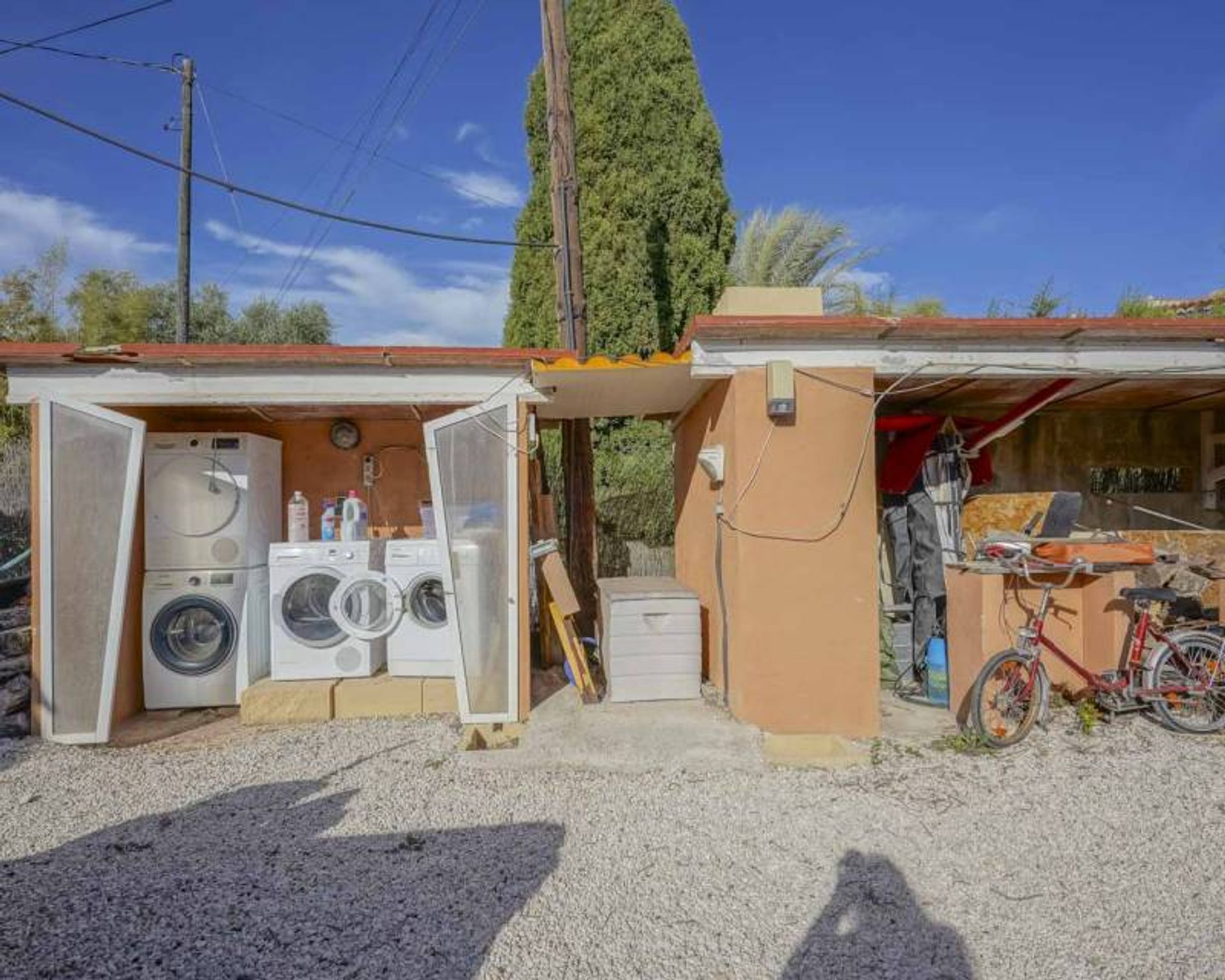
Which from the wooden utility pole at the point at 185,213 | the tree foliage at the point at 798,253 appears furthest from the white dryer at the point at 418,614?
the tree foliage at the point at 798,253

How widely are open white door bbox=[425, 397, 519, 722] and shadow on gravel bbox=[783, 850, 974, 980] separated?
2.58m

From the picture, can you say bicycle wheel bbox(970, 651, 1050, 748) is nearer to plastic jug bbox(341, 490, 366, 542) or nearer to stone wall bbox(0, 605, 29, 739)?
plastic jug bbox(341, 490, 366, 542)

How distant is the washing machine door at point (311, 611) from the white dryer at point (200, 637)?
0.95 feet

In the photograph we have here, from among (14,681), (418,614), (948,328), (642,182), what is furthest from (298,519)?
(642,182)

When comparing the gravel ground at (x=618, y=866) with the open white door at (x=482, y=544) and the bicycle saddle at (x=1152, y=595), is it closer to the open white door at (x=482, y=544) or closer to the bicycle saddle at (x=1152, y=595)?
the open white door at (x=482, y=544)

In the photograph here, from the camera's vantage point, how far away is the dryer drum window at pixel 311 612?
5.49 metres

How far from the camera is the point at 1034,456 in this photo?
6715mm

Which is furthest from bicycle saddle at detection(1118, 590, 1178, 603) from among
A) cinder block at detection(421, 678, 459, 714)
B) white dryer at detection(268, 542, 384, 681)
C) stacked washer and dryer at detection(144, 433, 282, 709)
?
stacked washer and dryer at detection(144, 433, 282, 709)

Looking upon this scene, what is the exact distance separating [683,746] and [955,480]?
3319mm

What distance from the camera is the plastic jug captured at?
19.2 ft

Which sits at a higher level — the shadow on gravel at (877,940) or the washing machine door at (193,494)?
the washing machine door at (193,494)

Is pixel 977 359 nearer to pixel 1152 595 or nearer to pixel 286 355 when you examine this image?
pixel 1152 595

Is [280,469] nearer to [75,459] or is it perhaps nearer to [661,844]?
[75,459]

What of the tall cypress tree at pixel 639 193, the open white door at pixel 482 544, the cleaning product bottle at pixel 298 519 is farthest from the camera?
the tall cypress tree at pixel 639 193
